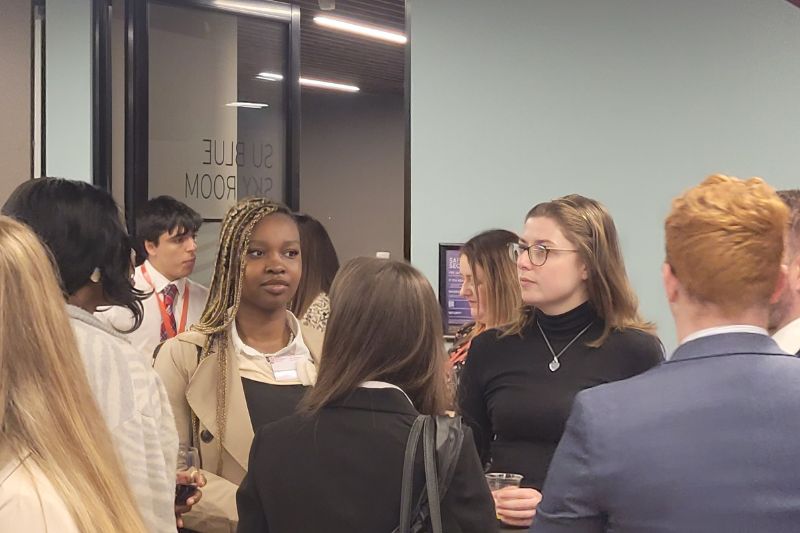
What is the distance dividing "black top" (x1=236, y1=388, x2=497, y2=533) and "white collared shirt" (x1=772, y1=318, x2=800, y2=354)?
0.77m

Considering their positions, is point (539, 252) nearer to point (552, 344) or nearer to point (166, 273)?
point (552, 344)

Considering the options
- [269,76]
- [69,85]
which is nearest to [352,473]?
[269,76]

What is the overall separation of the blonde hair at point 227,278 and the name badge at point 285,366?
139 mm

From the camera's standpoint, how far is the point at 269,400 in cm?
244

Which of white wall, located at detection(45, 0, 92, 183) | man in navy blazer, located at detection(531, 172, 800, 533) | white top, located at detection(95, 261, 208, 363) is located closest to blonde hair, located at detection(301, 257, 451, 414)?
man in navy blazer, located at detection(531, 172, 800, 533)

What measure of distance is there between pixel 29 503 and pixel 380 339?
812 mm

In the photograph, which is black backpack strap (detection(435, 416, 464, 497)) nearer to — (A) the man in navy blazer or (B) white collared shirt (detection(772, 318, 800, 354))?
(A) the man in navy blazer

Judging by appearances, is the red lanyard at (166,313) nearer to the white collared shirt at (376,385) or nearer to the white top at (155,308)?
the white top at (155,308)

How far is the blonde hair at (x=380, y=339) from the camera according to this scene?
1.82 m

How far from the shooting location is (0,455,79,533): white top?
113cm

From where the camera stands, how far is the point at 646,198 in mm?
3949

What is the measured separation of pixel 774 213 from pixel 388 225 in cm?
1314

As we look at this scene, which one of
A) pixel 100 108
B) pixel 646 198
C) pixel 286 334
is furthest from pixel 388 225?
pixel 286 334

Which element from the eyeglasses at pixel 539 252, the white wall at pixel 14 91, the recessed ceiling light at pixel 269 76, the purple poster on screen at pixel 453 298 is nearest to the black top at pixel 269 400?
the eyeglasses at pixel 539 252
